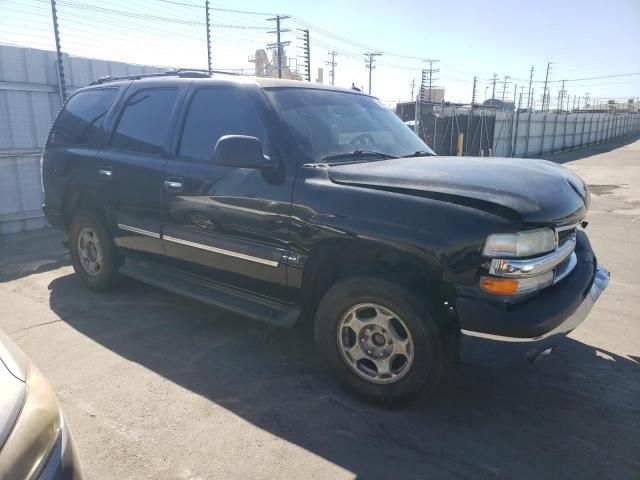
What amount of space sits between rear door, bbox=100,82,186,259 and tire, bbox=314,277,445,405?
6.05ft

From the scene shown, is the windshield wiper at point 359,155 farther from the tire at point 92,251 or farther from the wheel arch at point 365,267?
the tire at point 92,251

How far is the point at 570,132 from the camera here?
1325 inches

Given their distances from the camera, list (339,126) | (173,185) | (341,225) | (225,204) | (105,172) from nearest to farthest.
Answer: (341,225) → (225,204) → (339,126) → (173,185) → (105,172)

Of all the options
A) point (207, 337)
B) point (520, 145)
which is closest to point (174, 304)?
point (207, 337)

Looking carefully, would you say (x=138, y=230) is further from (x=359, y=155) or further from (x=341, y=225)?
(x=341, y=225)

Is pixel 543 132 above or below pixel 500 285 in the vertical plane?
below

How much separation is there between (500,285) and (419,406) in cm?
98

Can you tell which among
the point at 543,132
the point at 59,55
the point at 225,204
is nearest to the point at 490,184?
the point at 225,204

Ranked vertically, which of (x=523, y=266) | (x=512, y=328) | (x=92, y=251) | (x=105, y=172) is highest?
(x=105, y=172)

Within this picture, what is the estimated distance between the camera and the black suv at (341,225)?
8.57ft

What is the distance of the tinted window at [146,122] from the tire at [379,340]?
2.14 meters

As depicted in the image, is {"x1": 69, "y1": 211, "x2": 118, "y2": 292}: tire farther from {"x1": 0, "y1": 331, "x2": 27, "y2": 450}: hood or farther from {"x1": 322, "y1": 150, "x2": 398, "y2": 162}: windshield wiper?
{"x1": 0, "y1": 331, "x2": 27, "y2": 450}: hood

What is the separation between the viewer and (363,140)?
3807 mm

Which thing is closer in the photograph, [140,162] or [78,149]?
[140,162]
